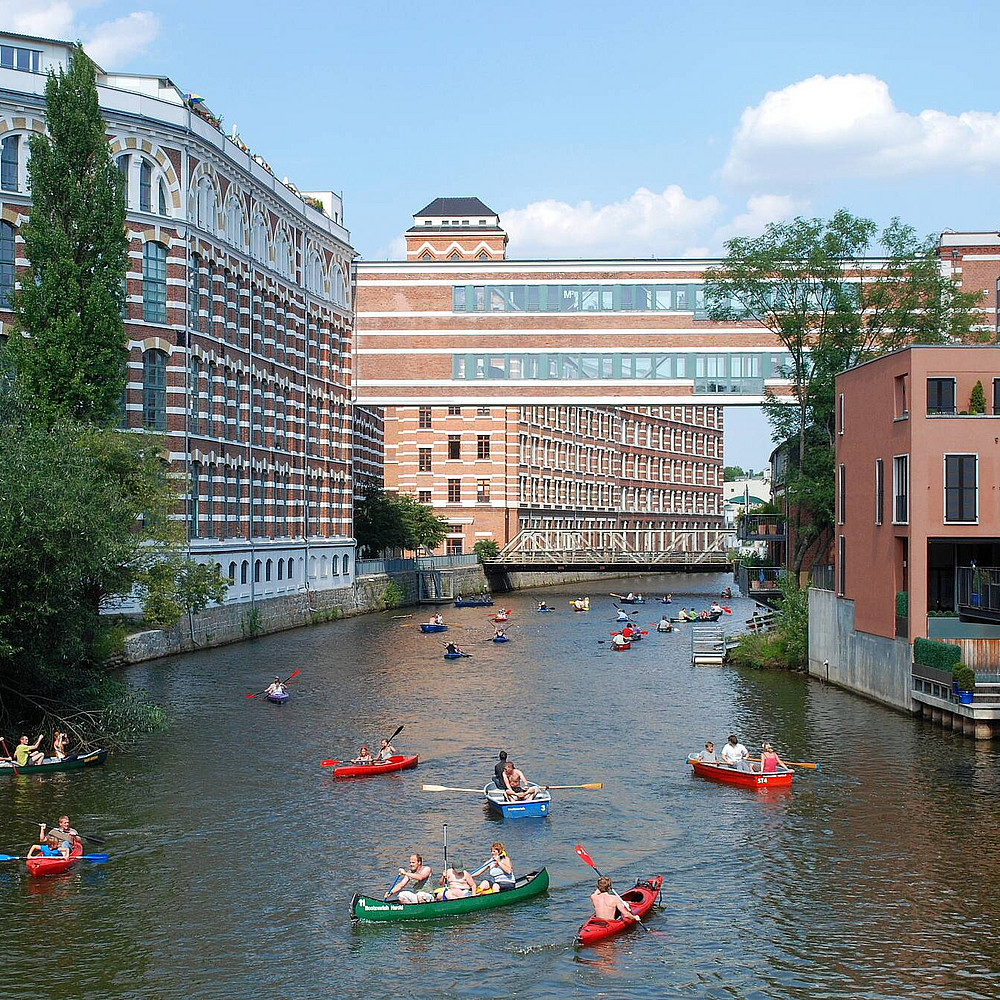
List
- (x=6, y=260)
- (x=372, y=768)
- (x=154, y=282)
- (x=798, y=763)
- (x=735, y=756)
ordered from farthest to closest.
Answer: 1. (x=154, y=282)
2. (x=6, y=260)
3. (x=798, y=763)
4. (x=372, y=768)
5. (x=735, y=756)

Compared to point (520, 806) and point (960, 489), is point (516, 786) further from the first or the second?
point (960, 489)

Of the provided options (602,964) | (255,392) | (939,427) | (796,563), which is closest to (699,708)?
(939,427)

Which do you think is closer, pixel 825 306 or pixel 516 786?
pixel 516 786

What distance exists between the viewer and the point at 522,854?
32312 millimetres

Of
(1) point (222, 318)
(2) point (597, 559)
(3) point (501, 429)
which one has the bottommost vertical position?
(2) point (597, 559)

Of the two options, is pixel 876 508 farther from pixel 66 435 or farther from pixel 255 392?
pixel 255 392

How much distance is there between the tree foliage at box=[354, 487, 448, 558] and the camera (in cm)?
11481

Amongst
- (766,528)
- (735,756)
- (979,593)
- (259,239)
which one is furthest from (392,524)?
(735,756)

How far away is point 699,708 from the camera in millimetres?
→ 54156

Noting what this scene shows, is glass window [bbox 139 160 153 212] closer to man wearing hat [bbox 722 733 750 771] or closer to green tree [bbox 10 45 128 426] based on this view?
green tree [bbox 10 45 128 426]

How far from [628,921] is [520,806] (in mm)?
9266

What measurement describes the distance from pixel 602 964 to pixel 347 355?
81381mm

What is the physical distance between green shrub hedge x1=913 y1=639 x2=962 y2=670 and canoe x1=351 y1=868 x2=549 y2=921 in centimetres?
2116

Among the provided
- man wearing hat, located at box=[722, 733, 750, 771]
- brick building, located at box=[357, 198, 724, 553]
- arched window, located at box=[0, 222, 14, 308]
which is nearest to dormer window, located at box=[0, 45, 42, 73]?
arched window, located at box=[0, 222, 14, 308]
